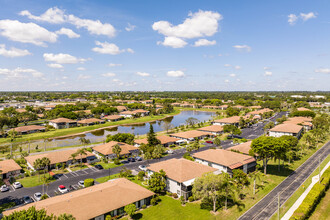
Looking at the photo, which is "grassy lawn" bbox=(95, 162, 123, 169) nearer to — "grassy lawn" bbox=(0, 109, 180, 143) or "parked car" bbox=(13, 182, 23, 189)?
"parked car" bbox=(13, 182, 23, 189)

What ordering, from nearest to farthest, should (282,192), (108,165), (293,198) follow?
(293,198), (282,192), (108,165)

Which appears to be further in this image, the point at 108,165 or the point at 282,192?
the point at 108,165

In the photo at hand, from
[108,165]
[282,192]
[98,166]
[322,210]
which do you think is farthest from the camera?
[108,165]

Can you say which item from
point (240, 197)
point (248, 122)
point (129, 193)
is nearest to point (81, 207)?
point (129, 193)

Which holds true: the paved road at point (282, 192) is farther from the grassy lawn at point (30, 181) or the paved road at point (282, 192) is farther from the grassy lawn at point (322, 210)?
the grassy lawn at point (30, 181)

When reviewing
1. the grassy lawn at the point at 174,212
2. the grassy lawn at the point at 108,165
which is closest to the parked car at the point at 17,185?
the grassy lawn at the point at 108,165

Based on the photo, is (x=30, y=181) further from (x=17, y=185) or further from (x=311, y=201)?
(x=311, y=201)

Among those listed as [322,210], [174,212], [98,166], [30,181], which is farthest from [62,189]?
[322,210]
